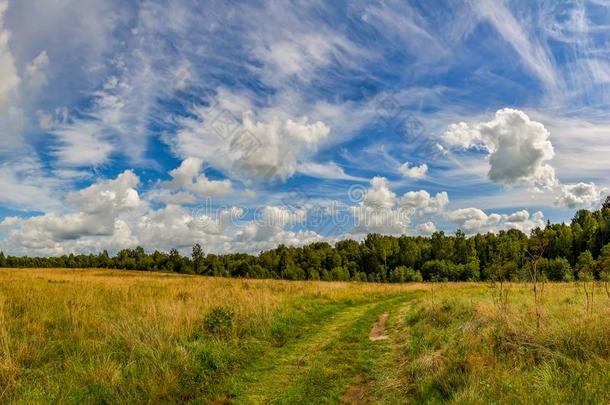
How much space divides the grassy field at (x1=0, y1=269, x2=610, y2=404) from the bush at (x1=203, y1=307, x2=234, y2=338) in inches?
1.3

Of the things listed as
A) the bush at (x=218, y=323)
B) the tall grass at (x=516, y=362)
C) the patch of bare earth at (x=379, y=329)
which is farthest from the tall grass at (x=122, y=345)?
the tall grass at (x=516, y=362)

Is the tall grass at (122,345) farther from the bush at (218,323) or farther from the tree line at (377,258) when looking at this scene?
the tree line at (377,258)

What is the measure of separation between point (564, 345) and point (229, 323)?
7.83 m

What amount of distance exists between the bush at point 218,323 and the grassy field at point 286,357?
33 millimetres

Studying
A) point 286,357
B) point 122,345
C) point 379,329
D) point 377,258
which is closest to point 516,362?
point 286,357

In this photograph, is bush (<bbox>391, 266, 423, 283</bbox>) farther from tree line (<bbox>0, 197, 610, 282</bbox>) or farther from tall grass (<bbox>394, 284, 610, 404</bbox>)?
tall grass (<bbox>394, 284, 610, 404</bbox>)

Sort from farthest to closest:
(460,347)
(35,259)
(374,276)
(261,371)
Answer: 1. (35,259)
2. (374,276)
3. (261,371)
4. (460,347)

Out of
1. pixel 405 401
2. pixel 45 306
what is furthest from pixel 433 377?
pixel 45 306

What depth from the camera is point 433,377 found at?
6.31 m

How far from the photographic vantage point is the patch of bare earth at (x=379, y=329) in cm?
1148

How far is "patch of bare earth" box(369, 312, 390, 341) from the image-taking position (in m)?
11.5

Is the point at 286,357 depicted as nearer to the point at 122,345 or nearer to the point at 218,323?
the point at 218,323

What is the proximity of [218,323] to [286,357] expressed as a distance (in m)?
2.41

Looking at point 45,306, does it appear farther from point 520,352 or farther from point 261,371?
point 520,352
